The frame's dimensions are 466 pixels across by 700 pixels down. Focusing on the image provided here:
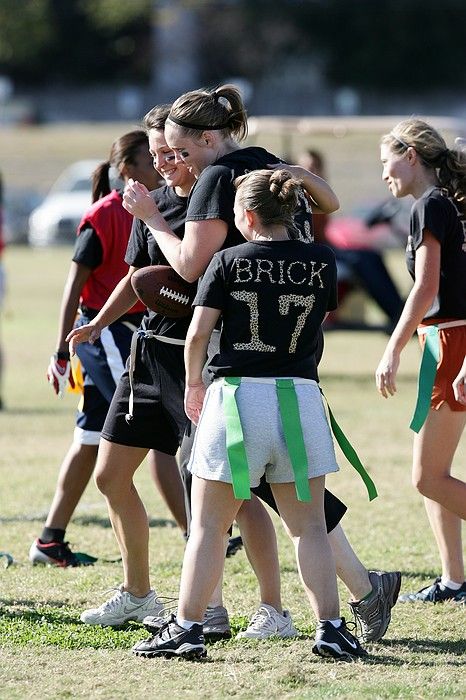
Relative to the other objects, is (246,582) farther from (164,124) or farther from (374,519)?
(164,124)

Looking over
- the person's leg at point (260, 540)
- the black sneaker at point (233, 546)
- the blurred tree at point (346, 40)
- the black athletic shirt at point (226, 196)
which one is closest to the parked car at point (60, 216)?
the black sneaker at point (233, 546)

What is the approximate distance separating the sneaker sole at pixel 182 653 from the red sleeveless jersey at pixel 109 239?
6.81 feet

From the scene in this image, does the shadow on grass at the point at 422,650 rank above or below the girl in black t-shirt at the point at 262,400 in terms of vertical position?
below

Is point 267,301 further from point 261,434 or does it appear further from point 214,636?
point 214,636

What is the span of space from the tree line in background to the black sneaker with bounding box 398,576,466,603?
246ft

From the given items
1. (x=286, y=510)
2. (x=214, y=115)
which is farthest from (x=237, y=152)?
(x=286, y=510)

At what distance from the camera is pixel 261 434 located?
4719mm

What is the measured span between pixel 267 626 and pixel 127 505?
0.73 m

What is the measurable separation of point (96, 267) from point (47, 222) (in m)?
30.6

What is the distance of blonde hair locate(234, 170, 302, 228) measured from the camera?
15.4 ft

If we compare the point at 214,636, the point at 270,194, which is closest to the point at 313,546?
the point at 214,636

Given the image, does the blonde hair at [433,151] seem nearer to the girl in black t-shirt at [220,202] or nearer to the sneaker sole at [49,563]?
the girl in black t-shirt at [220,202]

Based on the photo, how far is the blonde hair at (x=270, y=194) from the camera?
4.69m

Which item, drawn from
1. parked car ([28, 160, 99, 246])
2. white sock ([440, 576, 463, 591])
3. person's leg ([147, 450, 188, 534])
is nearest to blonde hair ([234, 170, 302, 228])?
white sock ([440, 576, 463, 591])
